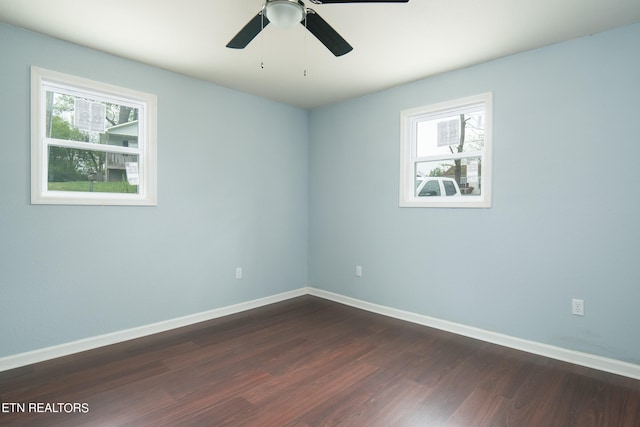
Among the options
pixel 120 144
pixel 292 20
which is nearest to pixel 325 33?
pixel 292 20

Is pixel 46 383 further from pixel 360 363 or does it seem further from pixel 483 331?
pixel 483 331

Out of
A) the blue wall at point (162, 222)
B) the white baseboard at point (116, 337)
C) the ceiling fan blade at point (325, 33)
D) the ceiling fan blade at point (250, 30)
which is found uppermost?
the ceiling fan blade at point (250, 30)

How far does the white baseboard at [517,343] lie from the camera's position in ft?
8.11

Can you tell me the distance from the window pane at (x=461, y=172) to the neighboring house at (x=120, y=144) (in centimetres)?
301

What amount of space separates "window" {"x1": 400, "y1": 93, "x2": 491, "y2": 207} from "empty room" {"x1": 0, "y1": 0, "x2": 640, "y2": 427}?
0.02m

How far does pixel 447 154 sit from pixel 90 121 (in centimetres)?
345

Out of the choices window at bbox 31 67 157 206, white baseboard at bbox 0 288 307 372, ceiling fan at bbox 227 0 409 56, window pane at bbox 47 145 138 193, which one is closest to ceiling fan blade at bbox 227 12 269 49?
ceiling fan at bbox 227 0 409 56

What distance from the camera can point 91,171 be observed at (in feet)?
9.78

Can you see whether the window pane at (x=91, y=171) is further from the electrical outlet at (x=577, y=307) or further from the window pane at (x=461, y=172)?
the electrical outlet at (x=577, y=307)

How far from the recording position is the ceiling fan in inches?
69.0

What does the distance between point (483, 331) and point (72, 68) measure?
4.34 metres

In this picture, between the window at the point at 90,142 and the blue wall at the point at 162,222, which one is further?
the window at the point at 90,142

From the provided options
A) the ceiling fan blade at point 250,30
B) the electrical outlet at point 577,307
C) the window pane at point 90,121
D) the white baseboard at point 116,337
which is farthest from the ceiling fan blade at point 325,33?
the white baseboard at point 116,337

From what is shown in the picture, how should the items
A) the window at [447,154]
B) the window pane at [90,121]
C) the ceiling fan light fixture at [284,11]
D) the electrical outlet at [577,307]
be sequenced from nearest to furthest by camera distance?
1. the ceiling fan light fixture at [284,11]
2. the electrical outlet at [577,307]
3. the window pane at [90,121]
4. the window at [447,154]
